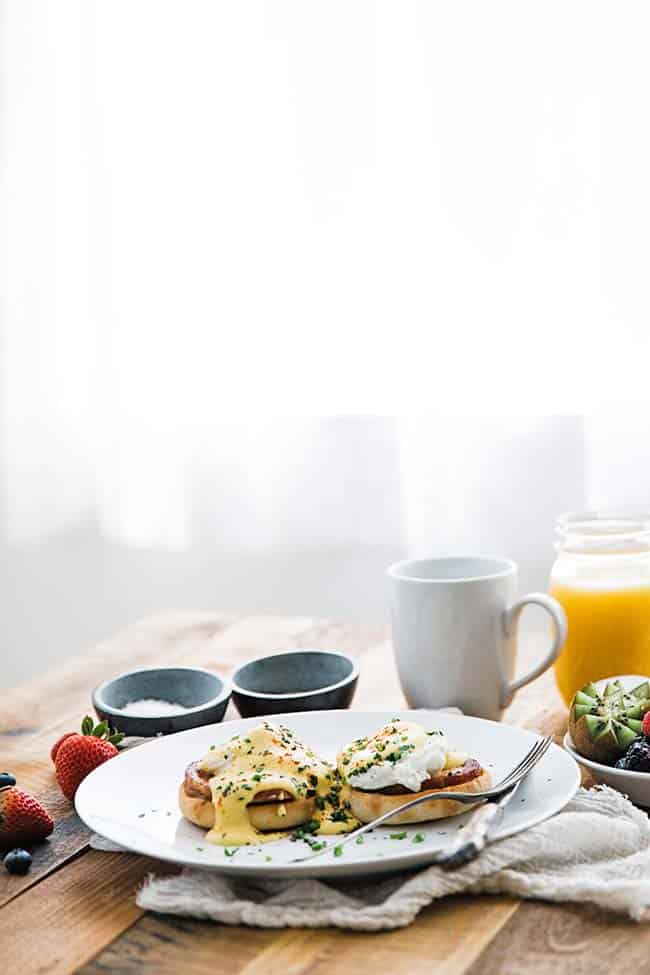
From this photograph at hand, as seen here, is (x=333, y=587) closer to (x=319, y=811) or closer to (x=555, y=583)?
(x=555, y=583)

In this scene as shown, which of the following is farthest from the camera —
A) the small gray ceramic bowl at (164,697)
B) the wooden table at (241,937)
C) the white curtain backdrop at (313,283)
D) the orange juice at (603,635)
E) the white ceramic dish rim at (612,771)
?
the white curtain backdrop at (313,283)

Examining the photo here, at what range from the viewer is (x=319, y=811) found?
3.21 feet

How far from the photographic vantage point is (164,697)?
4.36 feet

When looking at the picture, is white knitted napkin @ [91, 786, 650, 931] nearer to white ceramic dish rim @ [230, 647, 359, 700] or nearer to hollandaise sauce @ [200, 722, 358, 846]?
hollandaise sauce @ [200, 722, 358, 846]

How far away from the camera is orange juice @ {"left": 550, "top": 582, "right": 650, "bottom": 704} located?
1318 mm

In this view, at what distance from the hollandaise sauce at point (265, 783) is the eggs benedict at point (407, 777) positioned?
16 mm

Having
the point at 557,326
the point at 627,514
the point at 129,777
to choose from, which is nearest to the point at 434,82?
the point at 557,326

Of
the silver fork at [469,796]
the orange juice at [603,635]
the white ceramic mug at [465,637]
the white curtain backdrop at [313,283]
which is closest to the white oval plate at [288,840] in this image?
the silver fork at [469,796]

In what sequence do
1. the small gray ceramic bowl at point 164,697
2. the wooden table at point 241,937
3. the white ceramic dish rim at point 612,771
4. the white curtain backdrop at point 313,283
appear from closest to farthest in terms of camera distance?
1. the wooden table at point 241,937
2. the white ceramic dish rim at point 612,771
3. the small gray ceramic bowl at point 164,697
4. the white curtain backdrop at point 313,283

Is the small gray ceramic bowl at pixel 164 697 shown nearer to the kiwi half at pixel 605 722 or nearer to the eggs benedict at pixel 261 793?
the eggs benedict at pixel 261 793

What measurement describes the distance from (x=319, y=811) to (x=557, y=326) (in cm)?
143

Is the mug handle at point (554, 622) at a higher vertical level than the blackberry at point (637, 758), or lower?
higher

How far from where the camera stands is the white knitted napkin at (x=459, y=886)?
0.85 meters

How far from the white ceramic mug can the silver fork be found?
0.79 ft
